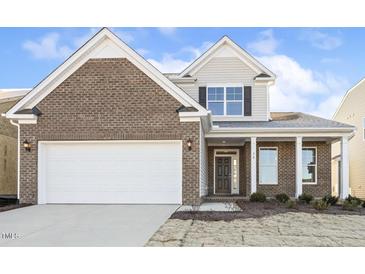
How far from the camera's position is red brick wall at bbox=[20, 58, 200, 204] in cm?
1480

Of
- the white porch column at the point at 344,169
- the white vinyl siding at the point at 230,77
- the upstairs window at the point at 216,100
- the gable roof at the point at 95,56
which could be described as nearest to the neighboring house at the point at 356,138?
the white porch column at the point at 344,169

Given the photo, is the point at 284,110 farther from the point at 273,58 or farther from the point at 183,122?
the point at 183,122

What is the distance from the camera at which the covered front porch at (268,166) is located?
762 inches

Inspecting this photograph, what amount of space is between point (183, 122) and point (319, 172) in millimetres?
8230

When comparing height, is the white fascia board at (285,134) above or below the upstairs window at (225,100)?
below

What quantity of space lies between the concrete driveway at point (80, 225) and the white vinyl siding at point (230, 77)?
24.6 ft

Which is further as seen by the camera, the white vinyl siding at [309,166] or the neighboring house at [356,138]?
the neighboring house at [356,138]

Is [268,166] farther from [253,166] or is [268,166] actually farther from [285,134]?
[285,134]

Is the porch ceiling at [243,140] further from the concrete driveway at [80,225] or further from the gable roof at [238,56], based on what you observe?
Answer: the concrete driveway at [80,225]

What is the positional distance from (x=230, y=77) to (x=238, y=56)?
1.03 meters

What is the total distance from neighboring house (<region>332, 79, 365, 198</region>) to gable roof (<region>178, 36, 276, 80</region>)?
777 centimetres

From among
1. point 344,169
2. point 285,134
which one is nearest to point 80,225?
point 285,134
